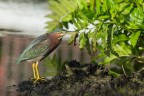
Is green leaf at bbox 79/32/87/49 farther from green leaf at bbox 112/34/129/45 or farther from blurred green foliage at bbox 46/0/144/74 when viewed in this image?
green leaf at bbox 112/34/129/45

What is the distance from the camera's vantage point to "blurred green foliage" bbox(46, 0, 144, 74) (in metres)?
4.50

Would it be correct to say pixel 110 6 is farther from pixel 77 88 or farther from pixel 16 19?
pixel 16 19

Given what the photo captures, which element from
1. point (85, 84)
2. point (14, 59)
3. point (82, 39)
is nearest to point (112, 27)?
point (82, 39)

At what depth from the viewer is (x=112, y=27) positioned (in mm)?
4527

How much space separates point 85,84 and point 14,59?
1616mm

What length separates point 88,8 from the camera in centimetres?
477

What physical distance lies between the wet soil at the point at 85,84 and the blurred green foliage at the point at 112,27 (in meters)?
0.14

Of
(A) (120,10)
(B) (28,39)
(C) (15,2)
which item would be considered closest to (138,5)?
(A) (120,10)

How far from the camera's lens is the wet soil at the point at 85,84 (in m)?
4.46

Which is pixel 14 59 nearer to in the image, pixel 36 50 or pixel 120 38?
pixel 36 50

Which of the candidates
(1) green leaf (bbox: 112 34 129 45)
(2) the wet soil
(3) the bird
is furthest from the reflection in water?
(1) green leaf (bbox: 112 34 129 45)

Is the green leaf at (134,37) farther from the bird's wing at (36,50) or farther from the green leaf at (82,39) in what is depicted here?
the bird's wing at (36,50)

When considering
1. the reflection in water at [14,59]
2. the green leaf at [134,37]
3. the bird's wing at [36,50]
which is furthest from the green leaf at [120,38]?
the reflection in water at [14,59]

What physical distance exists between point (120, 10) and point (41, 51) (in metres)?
0.63
